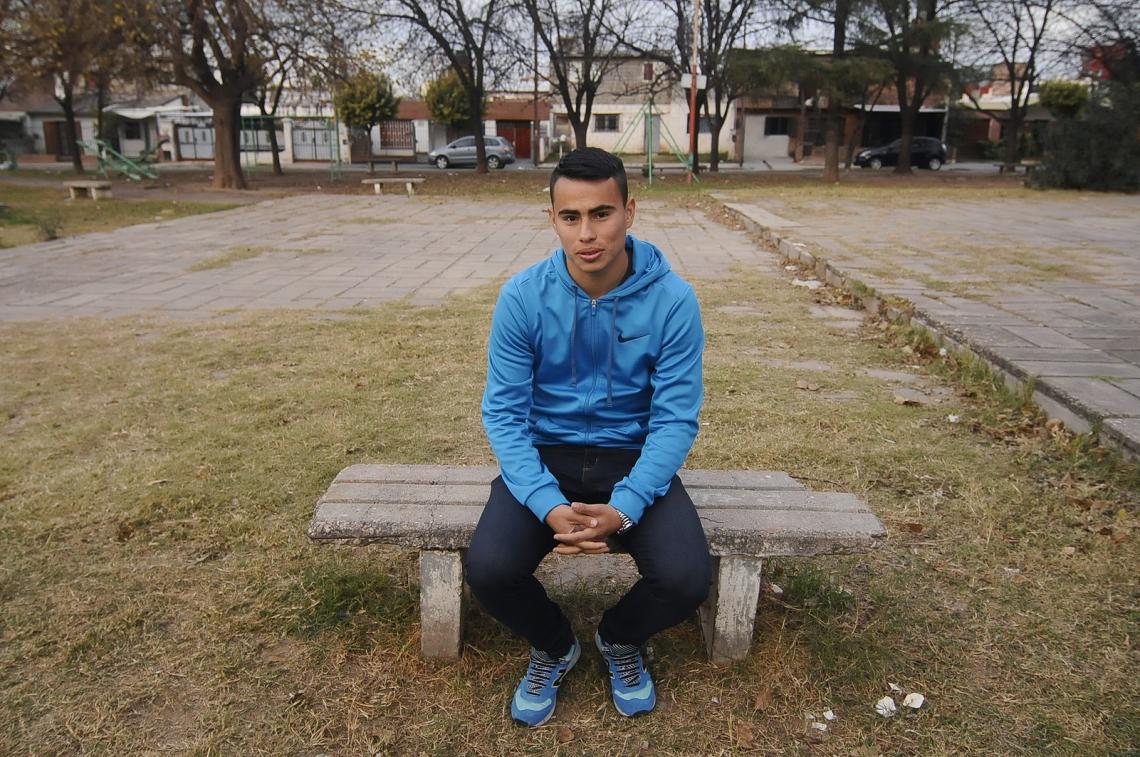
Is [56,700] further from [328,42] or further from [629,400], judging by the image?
[328,42]

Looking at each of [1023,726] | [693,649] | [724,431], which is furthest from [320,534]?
[724,431]

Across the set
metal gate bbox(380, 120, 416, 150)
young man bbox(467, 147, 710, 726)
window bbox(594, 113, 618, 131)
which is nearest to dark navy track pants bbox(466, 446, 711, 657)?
young man bbox(467, 147, 710, 726)

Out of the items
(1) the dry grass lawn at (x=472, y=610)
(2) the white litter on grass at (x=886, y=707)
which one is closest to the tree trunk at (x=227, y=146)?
(1) the dry grass lawn at (x=472, y=610)

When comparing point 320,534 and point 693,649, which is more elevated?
point 320,534

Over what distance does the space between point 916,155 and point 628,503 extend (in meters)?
36.1

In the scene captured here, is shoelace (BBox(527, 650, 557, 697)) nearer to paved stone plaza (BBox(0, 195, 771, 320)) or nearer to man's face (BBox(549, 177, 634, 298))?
man's face (BBox(549, 177, 634, 298))

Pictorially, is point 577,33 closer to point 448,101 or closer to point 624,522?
point 448,101

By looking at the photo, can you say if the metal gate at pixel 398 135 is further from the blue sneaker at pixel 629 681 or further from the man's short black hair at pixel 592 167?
the blue sneaker at pixel 629 681

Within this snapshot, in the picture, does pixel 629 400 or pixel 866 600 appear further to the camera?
pixel 866 600

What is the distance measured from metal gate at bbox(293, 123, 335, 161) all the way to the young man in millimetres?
40198

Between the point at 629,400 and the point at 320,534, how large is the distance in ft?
2.80

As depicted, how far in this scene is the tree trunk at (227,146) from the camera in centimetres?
1988

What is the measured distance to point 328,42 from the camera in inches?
729

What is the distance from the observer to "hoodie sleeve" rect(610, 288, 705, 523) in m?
2.06
